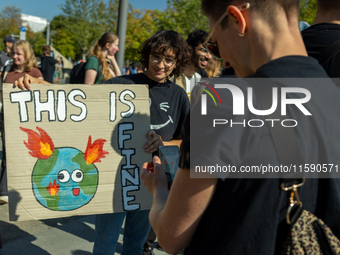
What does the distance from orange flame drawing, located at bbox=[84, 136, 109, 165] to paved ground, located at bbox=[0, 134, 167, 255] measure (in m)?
1.32

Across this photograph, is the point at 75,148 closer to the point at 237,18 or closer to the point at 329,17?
the point at 237,18

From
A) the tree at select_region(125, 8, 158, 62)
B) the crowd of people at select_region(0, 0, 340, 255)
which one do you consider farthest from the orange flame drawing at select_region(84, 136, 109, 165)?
the tree at select_region(125, 8, 158, 62)

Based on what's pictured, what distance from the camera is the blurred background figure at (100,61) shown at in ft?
12.3

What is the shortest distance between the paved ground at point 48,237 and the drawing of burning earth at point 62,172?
1.14 metres

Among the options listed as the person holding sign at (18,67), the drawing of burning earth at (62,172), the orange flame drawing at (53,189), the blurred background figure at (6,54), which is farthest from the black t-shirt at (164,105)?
the blurred background figure at (6,54)

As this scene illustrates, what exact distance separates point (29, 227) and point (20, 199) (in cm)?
165

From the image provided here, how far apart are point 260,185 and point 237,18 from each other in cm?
48

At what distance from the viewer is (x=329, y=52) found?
5.17 ft

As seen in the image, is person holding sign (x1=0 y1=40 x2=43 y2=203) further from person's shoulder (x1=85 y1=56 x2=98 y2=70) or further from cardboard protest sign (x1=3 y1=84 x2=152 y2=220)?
cardboard protest sign (x1=3 y1=84 x2=152 y2=220)

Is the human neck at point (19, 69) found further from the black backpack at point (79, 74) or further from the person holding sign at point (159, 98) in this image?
the person holding sign at point (159, 98)

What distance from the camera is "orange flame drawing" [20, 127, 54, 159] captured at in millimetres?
1979

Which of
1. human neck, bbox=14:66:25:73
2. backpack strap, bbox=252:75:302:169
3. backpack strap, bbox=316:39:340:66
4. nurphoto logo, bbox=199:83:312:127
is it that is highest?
human neck, bbox=14:66:25:73

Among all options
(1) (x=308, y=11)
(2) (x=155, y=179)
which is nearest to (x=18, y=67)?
(2) (x=155, y=179)

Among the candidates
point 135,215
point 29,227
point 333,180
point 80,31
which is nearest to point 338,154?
point 333,180
